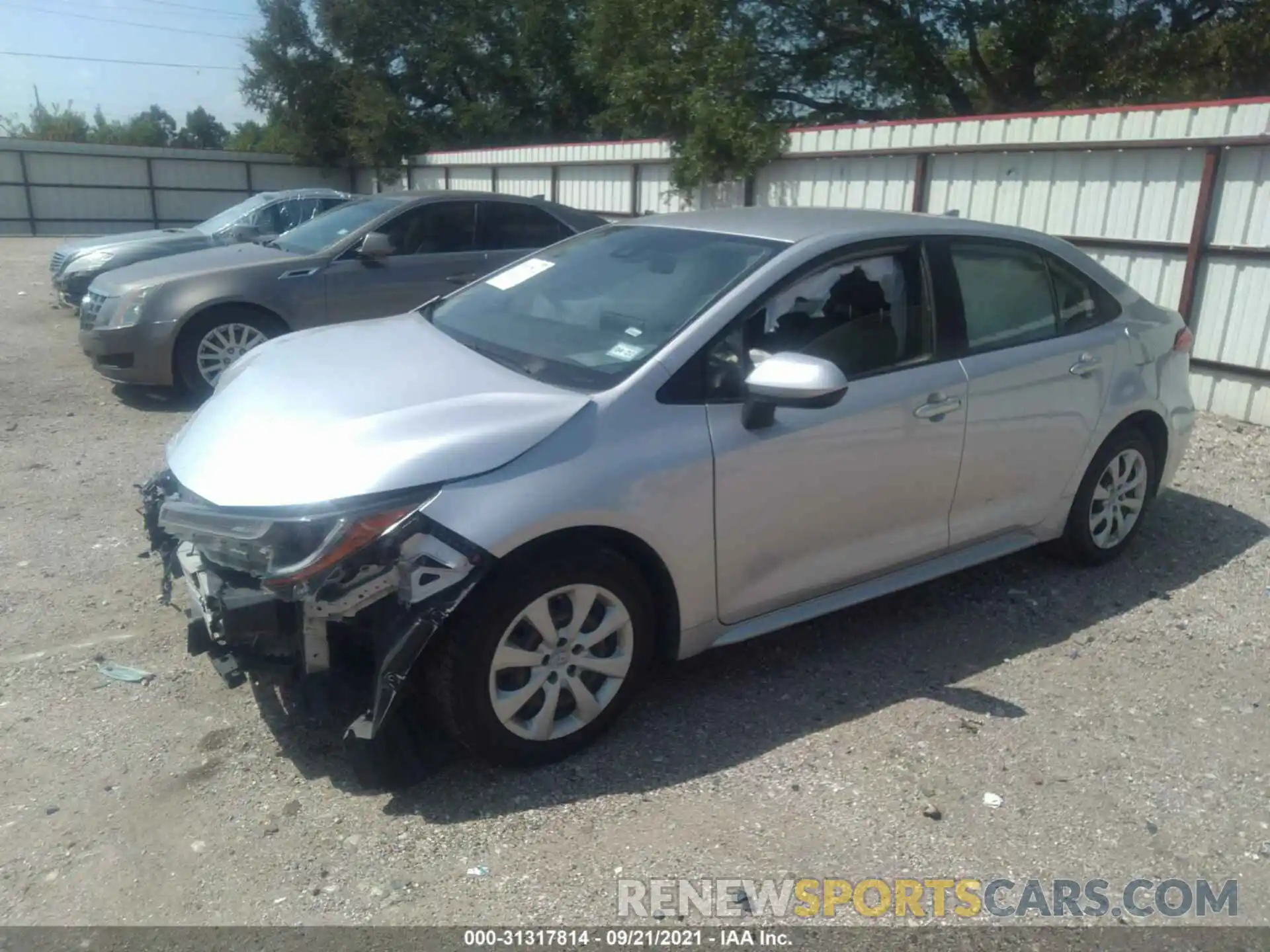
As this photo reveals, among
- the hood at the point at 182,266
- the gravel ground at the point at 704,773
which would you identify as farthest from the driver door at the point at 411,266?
the gravel ground at the point at 704,773

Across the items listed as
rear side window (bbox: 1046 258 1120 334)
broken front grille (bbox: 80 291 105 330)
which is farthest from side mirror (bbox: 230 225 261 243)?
rear side window (bbox: 1046 258 1120 334)

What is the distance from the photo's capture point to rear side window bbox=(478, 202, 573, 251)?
347 inches

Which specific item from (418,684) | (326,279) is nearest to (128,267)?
(326,279)

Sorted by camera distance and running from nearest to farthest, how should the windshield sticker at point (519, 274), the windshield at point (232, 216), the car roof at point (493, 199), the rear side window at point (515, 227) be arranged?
the windshield sticker at point (519, 274)
the car roof at point (493, 199)
the rear side window at point (515, 227)
the windshield at point (232, 216)

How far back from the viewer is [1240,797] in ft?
10.8

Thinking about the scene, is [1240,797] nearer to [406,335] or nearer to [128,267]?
[406,335]

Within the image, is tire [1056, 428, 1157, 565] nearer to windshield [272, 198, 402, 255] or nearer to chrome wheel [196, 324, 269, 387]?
chrome wheel [196, 324, 269, 387]

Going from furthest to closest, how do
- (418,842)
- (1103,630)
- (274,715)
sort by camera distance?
(1103,630) < (274,715) < (418,842)

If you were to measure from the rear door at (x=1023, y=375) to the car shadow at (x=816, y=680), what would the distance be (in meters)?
0.42

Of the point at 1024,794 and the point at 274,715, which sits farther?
the point at 274,715

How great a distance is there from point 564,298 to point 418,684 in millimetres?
1662

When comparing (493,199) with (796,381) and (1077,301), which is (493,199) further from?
(796,381)

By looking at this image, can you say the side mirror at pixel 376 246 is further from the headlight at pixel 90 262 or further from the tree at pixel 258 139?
the tree at pixel 258 139

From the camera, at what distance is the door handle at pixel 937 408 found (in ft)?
12.8
